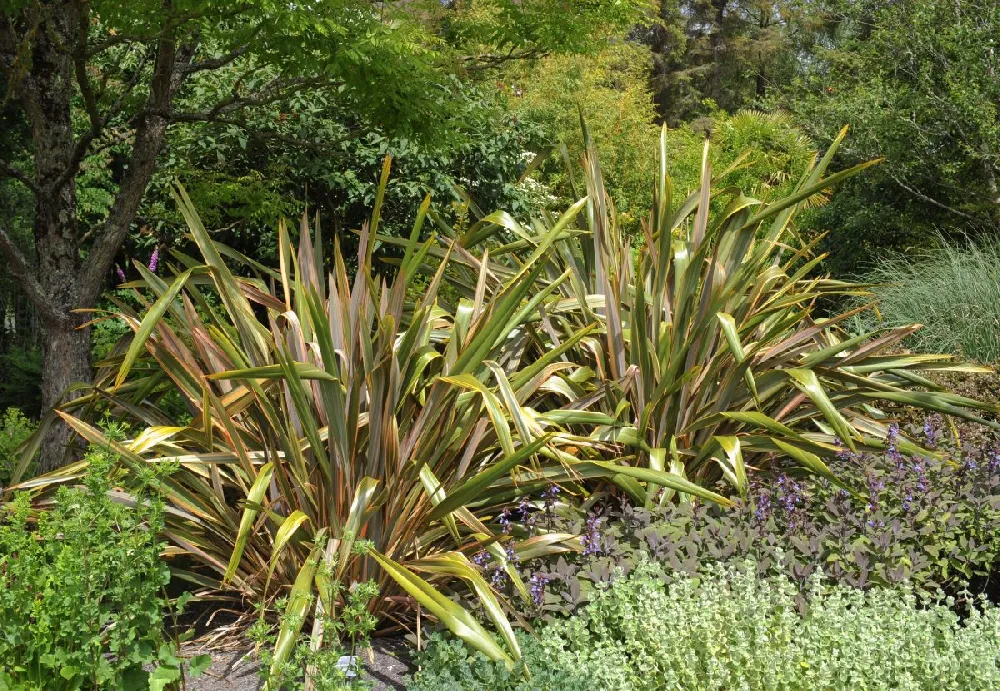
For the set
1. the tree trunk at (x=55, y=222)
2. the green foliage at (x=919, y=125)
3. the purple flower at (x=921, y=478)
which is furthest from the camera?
the green foliage at (x=919, y=125)

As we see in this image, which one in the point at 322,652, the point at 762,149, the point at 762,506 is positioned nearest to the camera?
the point at 322,652

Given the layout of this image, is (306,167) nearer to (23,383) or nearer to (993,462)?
(23,383)

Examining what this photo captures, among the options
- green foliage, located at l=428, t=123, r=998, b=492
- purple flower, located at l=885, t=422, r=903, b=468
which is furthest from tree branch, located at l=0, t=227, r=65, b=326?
purple flower, located at l=885, t=422, r=903, b=468

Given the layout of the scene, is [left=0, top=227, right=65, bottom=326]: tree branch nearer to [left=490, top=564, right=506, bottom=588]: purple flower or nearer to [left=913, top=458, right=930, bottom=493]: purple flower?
[left=490, top=564, right=506, bottom=588]: purple flower

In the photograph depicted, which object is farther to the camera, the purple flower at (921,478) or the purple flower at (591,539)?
the purple flower at (921,478)

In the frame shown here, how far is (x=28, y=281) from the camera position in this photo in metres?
4.46

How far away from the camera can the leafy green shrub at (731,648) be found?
2529mm

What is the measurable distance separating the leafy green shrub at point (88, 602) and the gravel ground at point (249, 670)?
350 millimetres

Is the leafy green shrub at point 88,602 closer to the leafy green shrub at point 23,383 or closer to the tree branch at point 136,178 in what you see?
the tree branch at point 136,178

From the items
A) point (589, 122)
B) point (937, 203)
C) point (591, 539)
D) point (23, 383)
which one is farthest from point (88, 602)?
point (589, 122)

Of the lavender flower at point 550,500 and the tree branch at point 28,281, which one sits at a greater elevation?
the tree branch at point 28,281

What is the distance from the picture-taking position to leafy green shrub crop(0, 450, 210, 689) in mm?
2232

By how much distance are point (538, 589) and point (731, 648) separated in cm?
58

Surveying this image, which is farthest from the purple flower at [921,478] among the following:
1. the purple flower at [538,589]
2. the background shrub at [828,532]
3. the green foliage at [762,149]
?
the green foliage at [762,149]
